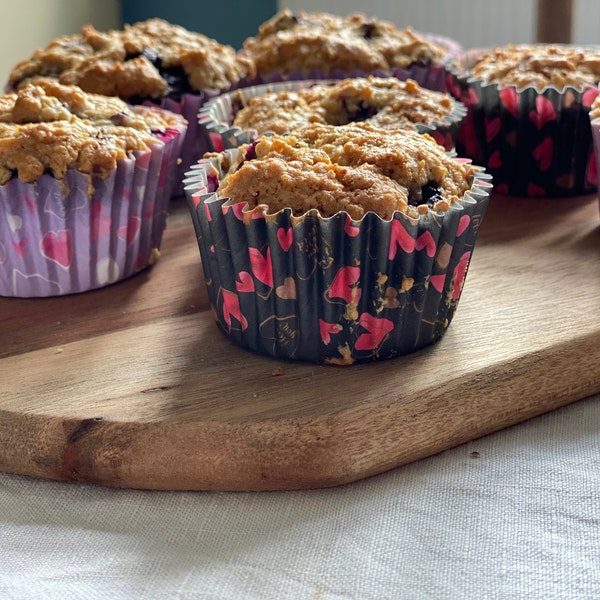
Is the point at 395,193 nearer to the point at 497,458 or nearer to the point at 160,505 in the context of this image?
the point at 497,458

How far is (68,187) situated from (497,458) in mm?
1134

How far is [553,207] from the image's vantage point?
273 centimetres

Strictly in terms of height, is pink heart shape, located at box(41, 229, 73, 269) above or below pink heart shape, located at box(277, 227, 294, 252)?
below

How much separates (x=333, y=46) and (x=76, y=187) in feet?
4.00

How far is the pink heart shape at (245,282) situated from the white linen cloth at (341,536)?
42cm

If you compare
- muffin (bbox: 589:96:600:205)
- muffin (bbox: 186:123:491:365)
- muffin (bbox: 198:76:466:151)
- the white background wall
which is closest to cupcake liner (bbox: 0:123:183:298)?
muffin (bbox: 198:76:466:151)

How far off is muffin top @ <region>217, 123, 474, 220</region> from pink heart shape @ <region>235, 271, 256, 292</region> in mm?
144

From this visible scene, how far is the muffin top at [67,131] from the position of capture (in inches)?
82.1

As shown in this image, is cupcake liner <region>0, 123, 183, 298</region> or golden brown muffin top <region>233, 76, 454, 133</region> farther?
golden brown muffin top <region>233, 76, 454, 133</region>

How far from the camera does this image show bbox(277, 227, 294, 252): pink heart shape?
176 cm

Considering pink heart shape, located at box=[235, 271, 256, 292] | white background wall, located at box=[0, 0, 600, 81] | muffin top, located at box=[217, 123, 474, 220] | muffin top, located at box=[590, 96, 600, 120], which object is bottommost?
white background wall, located at box=[0, 0, 600, 81]

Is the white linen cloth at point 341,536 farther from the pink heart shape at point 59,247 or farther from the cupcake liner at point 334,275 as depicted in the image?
the pink heart shape at point 59,247

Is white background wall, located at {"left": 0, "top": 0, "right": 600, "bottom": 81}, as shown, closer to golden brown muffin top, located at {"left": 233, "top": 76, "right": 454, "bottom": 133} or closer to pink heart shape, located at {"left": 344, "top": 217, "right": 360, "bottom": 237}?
golden brown muffin top, located at {"left": 233, "top": 76, "right": 454, "bottom": 133}

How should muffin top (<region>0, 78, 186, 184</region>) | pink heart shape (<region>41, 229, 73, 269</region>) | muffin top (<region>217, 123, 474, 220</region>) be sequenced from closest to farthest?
muffin top (<region>217, 123, 474, 220</region>) → muffin top (<region>0, 78, 186, 184</region>) → pink heart shape (<region>41, 229, 73, 269</region>)
